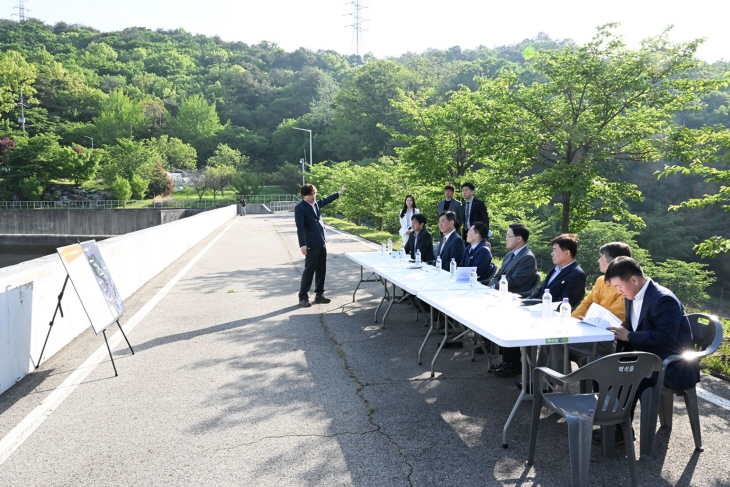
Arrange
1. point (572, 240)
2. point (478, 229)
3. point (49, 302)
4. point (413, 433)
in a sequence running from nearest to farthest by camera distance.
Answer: point (413, 433), point (572, 240), point (49, 302), point (478, 229)

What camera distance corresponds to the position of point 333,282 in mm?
11836

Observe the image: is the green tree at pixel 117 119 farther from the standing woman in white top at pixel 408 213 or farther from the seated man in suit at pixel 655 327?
the seated man in suit at pixel 655 327

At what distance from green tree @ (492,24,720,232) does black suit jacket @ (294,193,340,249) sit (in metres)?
6.36

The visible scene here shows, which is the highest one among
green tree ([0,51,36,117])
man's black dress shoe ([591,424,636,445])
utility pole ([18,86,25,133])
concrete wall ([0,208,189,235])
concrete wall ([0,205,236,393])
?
green tree ([0,51,36,117])

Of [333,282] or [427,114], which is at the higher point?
[427,114]

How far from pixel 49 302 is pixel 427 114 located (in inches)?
593

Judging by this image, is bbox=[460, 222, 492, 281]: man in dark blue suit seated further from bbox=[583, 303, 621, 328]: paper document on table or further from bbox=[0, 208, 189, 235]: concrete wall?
bbox=[0, 208, 189, 235]: concrete wall

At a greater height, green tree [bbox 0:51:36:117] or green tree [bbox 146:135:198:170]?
green tree [bbox 0:51:36:117]

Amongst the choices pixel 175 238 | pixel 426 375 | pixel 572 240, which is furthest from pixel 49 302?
pixel 175 238

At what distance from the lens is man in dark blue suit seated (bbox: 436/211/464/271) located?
8115 mm

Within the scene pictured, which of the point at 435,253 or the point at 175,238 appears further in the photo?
the point at 175,238

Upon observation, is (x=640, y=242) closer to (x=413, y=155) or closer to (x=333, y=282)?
(x=413, y=155)

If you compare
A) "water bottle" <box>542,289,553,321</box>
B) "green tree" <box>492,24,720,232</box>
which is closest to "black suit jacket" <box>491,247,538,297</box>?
"water bottle" <box>542,289,553,321</box>

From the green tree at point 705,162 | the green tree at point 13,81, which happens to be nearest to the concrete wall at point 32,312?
the green tree at point 705,162
